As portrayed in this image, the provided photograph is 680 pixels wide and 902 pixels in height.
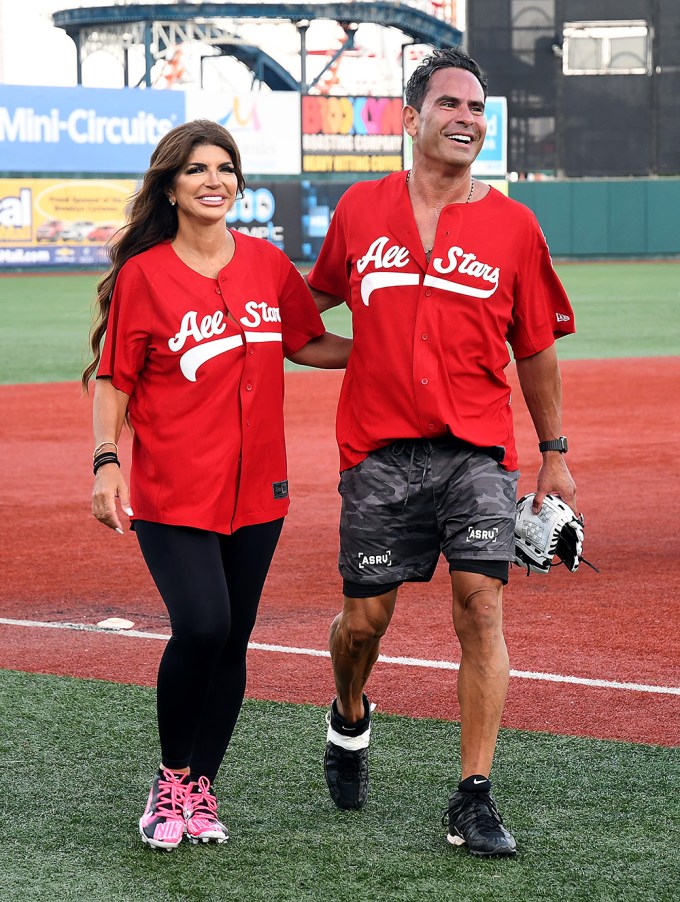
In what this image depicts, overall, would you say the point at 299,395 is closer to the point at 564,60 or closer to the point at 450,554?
the point at 450,554

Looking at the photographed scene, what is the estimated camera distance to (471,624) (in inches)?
161

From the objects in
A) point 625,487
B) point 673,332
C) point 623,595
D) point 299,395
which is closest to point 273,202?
point 673,332

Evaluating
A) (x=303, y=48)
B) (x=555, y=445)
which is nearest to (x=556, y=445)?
(x=555, y=445)

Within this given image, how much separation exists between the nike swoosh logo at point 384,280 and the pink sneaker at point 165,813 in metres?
1.45

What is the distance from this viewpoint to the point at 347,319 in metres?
25.8

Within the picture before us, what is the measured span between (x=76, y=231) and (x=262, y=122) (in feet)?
26.5

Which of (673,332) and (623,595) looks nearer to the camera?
(623,595)

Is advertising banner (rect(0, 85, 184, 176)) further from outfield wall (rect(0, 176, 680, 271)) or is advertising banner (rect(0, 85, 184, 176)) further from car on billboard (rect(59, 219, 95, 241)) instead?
car on billboard (rect(59, 219, 95, 241))

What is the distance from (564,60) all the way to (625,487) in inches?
1322

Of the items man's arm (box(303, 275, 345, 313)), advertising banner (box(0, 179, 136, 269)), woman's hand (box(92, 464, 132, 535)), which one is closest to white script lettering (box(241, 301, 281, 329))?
man's arm (box(303, 275, 345, 313))

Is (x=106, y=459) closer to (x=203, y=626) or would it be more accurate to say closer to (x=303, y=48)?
(x=203, y=626)

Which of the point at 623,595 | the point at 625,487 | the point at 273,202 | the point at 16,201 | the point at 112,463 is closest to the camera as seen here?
the point at 112,463

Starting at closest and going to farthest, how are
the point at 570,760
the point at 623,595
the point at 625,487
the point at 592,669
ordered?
the point at 570,760, the point at 592,669, the point at 623,595, the point at 625,487

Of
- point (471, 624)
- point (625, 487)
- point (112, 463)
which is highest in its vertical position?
point (112, 463)
